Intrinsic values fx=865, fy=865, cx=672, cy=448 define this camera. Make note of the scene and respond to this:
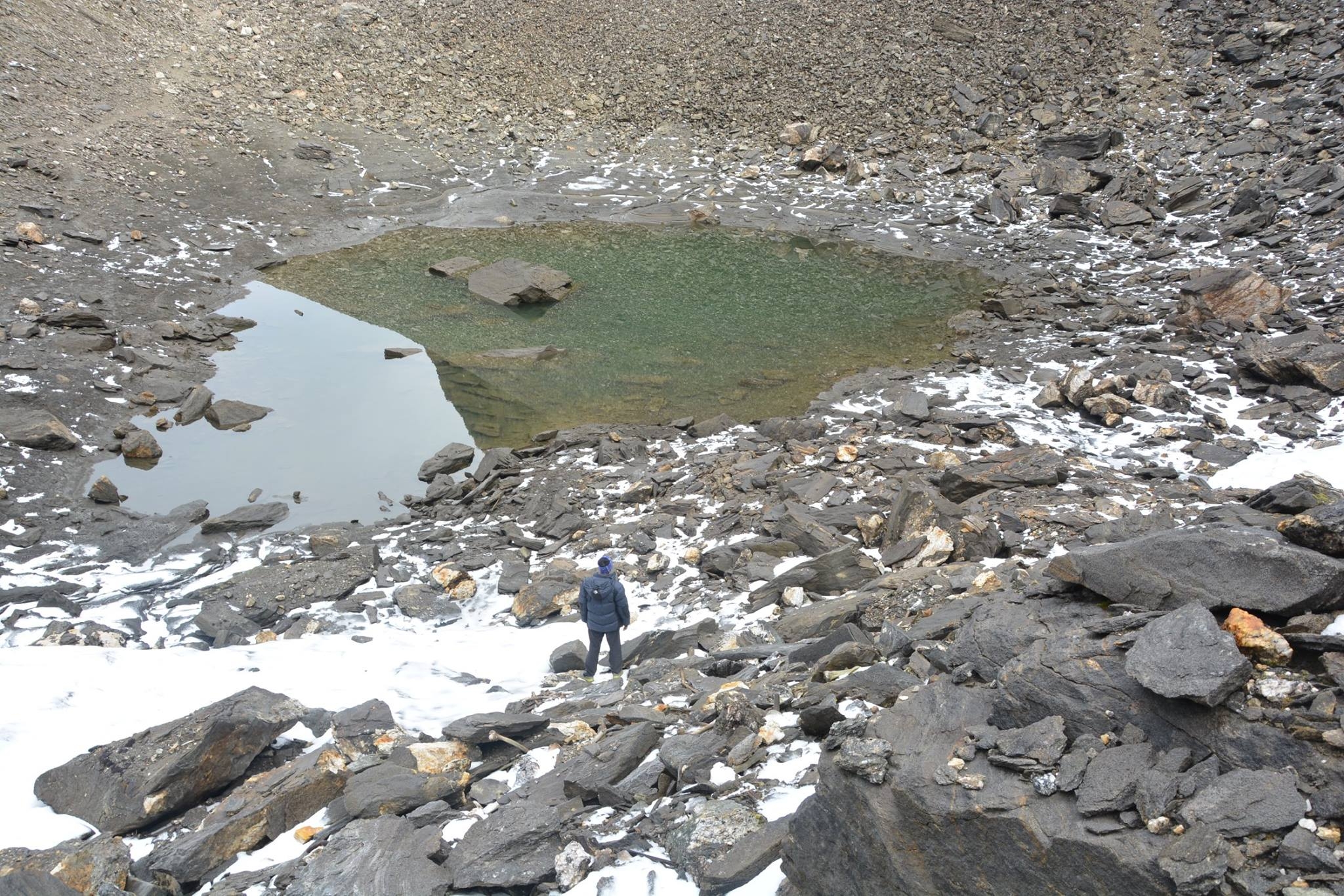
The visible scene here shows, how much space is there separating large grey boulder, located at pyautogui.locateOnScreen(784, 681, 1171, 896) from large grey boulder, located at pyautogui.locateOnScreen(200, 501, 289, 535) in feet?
35.1

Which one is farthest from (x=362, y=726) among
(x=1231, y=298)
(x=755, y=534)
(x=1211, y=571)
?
(x=1231, y=298)

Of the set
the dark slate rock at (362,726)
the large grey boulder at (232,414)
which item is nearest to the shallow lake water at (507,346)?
the large grey boulder at (232,414)

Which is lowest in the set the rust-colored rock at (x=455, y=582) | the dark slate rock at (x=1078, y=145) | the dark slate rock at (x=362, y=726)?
the rust-colored rock at (x=455, y=582)

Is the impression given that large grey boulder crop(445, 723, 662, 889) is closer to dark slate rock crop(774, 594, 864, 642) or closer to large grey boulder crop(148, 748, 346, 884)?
A: large grey boulder crop(148, 748, 346, 884)

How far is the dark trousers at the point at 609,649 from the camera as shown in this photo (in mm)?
8961

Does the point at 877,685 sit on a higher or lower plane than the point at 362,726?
higher

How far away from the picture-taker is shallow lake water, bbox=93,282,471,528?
45.8 feet

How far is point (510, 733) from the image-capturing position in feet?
24.0

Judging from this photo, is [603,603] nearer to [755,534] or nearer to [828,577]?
[828,577]

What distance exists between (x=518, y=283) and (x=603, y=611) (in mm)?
14398

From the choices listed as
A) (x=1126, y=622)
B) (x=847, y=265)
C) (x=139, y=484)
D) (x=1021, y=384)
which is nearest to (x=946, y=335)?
(x=1021, y=384)

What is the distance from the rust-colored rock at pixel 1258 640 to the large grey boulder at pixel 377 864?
4915 mm

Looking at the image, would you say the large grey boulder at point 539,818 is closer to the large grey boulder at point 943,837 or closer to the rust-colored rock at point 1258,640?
the large grey boulder at point 943,837

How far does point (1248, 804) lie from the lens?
3.98m
